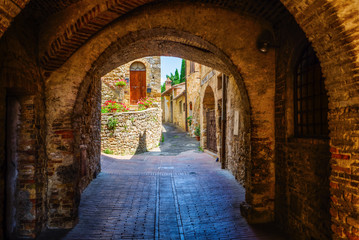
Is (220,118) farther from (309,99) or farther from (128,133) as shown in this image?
(309,99)

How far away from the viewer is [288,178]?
12.3 feet

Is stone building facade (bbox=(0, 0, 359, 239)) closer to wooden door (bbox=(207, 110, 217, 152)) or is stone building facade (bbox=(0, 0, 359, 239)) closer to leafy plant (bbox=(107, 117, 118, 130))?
wooden door (bbox=(207, 110, 217, 152))

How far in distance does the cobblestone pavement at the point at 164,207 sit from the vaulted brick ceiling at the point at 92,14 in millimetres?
2946

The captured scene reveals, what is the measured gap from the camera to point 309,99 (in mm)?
3383

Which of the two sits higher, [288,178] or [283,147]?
[283,147]

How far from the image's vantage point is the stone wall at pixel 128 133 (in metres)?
12.0

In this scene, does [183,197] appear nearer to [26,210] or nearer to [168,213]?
[168,213]

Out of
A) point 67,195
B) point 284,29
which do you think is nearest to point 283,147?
point 284,29

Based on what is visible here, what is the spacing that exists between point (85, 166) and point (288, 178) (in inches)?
192

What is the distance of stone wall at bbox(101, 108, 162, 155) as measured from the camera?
12.0 metres

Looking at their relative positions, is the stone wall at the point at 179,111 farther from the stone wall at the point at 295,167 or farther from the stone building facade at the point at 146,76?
the stone wall at the point at 295,167

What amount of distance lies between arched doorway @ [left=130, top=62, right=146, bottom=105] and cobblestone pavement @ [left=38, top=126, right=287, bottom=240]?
10384 millimetres

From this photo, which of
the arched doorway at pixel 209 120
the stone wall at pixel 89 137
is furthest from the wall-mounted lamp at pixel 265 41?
the arched doorway at pixel 209 120

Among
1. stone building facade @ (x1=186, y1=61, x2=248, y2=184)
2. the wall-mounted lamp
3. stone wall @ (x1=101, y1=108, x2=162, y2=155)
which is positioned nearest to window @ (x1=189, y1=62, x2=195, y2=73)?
stone building facade @ (x1=186, y1=61, x2=248, y2=184)
